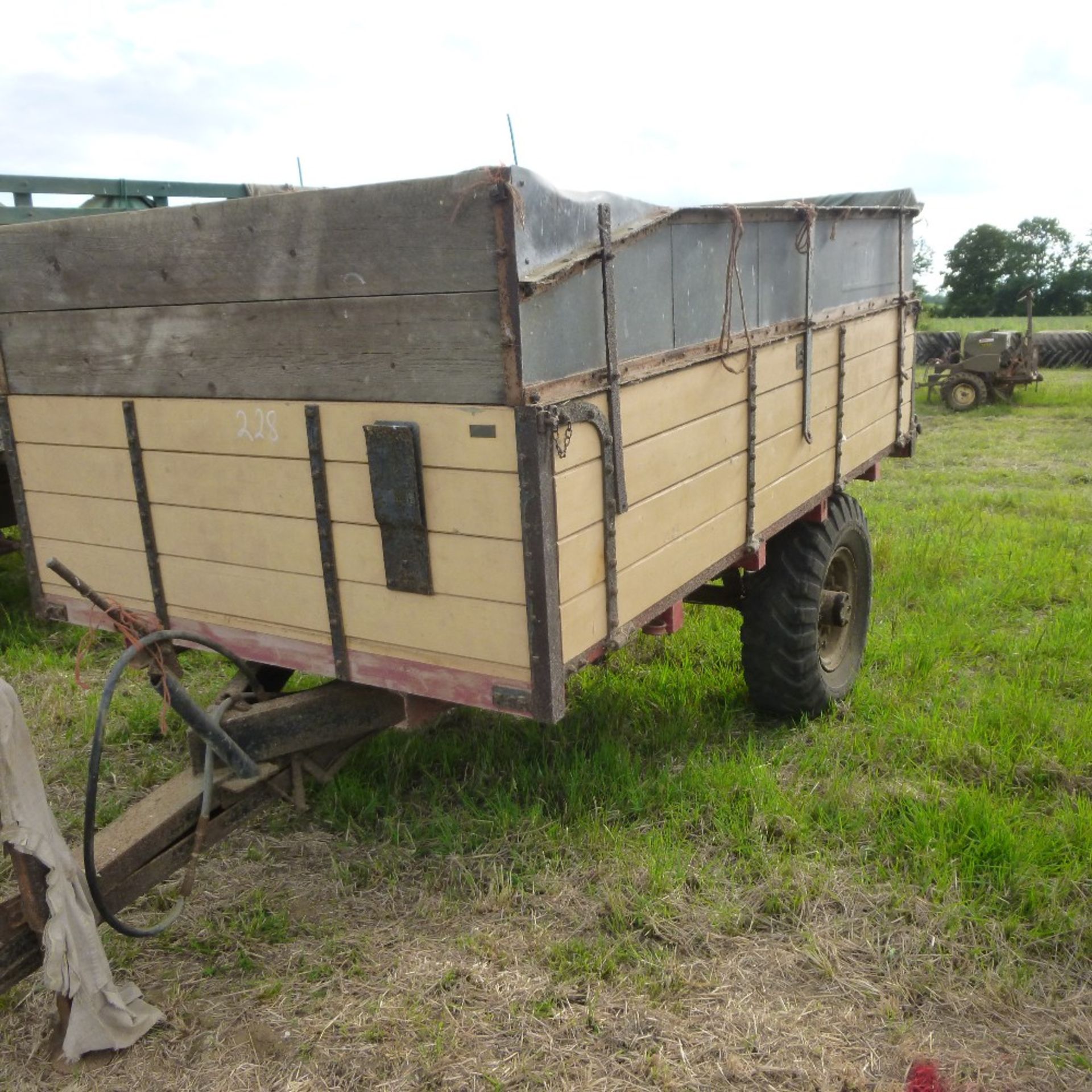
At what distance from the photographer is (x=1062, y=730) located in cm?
382

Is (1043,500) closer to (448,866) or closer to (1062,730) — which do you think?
(1062,730)

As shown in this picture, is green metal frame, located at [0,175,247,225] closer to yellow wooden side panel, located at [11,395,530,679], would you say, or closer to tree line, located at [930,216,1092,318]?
yellow wooden side panel, located at [11,395,530,679]

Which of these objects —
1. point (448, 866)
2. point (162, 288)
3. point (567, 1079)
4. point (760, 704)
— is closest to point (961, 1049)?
point (567, 1079)

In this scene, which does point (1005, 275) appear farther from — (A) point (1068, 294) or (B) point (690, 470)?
(B) point (690, 470)

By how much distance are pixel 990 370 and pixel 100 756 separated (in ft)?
47.0

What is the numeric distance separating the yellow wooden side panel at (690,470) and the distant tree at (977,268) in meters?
43.1

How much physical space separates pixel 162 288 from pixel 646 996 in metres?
2.09

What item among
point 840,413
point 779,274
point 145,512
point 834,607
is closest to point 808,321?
point 779,274

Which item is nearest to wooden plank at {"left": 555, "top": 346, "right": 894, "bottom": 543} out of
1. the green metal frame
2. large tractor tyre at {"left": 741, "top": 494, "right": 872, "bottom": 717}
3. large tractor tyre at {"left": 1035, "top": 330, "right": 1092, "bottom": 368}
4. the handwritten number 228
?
large tractor tyre at {"left": 741, "top": 494, "right": 872, "bottom": 717}

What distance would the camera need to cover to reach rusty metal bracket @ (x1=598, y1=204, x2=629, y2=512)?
7.72 ft

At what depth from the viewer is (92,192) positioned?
5.35 m

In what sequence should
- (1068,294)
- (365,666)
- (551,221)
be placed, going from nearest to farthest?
(551,221), (365,666), (1068,294)

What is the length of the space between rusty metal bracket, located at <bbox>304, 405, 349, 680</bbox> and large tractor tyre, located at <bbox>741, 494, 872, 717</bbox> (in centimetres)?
182

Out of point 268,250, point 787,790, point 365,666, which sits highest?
point 268,250
